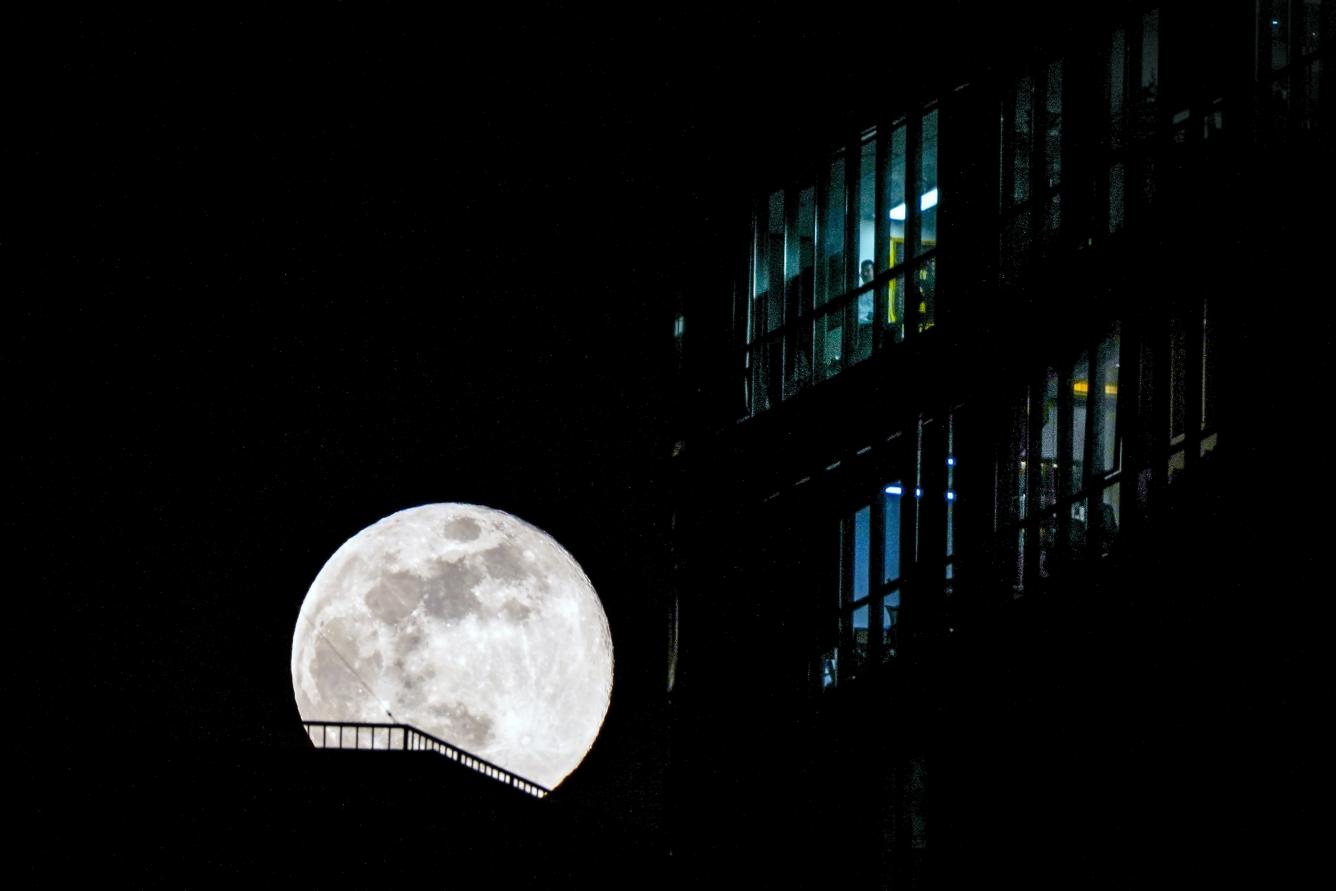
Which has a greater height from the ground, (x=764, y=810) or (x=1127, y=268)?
(x=1127, y=268)

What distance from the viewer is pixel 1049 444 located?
14773 millimetres

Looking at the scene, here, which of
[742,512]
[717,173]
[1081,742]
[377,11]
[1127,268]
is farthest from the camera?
[377,11]

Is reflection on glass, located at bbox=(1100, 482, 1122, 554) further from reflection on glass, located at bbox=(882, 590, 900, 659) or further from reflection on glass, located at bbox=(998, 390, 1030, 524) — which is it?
reflection on glass, located at bbox=(882, 590, 900, 659)

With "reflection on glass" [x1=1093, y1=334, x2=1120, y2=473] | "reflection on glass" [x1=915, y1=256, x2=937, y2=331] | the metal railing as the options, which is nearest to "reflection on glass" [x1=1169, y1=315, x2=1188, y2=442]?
"reflection on glass" [x1=1093, y1=334, x2=1120, y2=473]

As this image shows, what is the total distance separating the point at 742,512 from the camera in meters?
12.6

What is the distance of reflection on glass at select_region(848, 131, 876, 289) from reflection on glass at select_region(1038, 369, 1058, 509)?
6.69 ft

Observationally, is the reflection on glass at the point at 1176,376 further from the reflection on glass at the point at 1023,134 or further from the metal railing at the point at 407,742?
the metal railing at the point at 407,742

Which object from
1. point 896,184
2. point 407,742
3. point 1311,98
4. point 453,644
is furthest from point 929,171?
point 407,742

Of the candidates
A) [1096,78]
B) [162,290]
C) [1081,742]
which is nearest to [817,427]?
[1081,742]

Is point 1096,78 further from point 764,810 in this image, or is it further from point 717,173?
point 764,810

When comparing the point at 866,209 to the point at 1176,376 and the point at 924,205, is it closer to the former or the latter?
the point at 924,205

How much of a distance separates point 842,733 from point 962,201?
13.7 ft

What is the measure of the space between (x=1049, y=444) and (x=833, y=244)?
9.31 feet

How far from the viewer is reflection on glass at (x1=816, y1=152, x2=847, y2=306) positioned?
15227 mm
